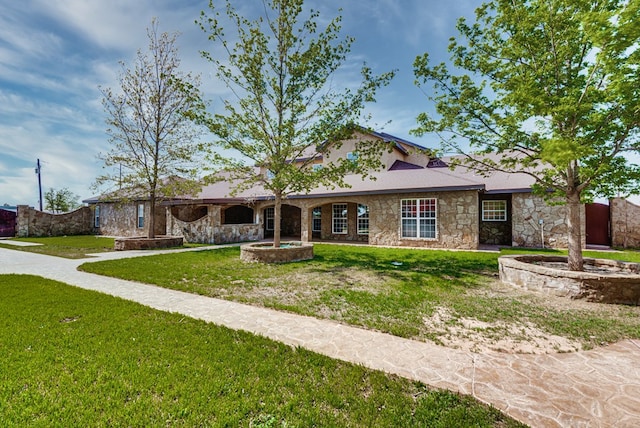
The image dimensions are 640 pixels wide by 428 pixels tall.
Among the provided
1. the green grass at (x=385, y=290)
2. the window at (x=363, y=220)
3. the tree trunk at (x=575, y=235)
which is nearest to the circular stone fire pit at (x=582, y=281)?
the green grass at (x=385, y=290)

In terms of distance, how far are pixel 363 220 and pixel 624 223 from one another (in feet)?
40.9

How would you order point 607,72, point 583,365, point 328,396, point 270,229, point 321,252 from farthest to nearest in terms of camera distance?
1. point 270,229
2. point 321,252
3. point 607,72
4. point 583,365
5. point 328,396

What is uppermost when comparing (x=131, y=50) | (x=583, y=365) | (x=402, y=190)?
(x=131, y=50)

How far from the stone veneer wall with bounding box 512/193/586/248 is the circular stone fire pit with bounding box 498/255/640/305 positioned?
673 cm

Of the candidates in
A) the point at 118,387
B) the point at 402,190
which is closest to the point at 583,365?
the point at 118,387

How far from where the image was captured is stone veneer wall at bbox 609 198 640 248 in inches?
536

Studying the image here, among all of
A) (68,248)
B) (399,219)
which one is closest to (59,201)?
(68,248)

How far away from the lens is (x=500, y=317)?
199 inches

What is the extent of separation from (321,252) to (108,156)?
12.1m

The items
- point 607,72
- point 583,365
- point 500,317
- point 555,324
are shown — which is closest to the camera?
point 583,365

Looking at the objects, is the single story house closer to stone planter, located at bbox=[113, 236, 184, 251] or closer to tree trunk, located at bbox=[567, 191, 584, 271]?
stone planter, located at bbox=[113, 236, 184, 251]

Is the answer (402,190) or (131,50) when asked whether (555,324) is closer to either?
(402,190)

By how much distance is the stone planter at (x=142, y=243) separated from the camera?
14.4 meters

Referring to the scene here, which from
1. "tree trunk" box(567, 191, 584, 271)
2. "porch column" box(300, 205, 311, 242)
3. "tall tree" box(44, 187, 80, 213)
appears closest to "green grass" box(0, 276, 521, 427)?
"tree trunk" box(567, 191, 584, 271)
